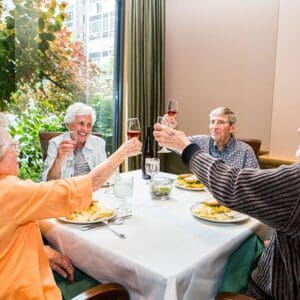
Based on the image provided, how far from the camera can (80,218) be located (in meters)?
1.36

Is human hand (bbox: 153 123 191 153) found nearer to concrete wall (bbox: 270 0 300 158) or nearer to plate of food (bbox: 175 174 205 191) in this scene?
plate of food (bbox: 175 174 205 191)

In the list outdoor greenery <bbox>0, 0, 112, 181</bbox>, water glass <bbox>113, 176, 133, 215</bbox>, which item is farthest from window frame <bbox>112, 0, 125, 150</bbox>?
water glass <bbox>113, 176, 133, 215</bbox>

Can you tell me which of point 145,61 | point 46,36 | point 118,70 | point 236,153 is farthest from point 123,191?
point 145,61

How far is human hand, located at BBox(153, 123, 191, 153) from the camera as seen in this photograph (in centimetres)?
121

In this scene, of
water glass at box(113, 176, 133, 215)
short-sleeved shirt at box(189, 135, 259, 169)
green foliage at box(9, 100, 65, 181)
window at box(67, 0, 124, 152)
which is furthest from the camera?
window at box(67, 0, 124, 152)

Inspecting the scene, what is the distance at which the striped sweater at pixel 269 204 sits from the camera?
880mm

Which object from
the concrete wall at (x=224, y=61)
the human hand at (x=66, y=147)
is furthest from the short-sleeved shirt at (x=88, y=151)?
the concrete wall at (x=224, y=61)

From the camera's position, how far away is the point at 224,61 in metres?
3.28

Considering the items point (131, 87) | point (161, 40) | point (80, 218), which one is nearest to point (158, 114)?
point (131, 87)

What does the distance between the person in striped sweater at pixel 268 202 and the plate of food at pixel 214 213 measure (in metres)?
0.24

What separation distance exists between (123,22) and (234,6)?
3.79 feet

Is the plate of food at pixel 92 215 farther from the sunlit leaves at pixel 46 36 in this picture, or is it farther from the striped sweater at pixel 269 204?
the sunlit leaves at pixel 46 36

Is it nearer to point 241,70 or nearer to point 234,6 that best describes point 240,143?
point 241,70

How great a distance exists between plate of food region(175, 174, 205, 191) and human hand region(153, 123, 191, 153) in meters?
0.60
